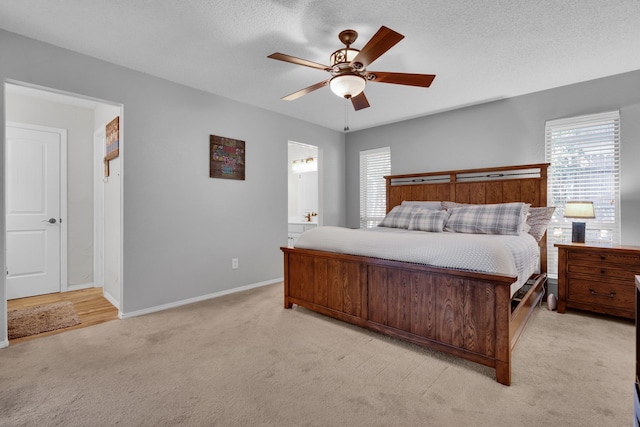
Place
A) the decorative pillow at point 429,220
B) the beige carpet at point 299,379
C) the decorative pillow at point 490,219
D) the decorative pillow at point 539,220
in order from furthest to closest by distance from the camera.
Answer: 1. the decorative pillow at point 429,220
2. the decorative pillow at point 539,220
3. the decorative pillow at point 490,219
4. the beige carpet at point 299,379

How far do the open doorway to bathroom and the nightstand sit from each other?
3762mm

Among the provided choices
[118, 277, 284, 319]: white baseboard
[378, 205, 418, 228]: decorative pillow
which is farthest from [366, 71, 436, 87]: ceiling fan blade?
[118, 277, 284, 319]: white baseboard

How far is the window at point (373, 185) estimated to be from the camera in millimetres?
5129

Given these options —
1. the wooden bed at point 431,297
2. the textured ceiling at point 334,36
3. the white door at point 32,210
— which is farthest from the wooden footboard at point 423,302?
the white door at point 32,210

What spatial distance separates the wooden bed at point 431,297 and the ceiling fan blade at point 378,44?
151 centimetres

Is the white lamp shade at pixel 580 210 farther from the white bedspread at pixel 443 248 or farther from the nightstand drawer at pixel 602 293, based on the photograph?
the nightstand drawer at pixel 602 293

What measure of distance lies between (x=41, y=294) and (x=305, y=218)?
13.2 ft

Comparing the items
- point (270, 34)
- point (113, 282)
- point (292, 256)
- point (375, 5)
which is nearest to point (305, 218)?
point (292, 256)

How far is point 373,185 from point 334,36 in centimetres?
315

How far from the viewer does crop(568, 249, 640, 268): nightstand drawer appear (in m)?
2.70

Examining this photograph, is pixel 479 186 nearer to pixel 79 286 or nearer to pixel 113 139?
pixel 113 139

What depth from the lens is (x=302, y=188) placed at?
6.14 meters

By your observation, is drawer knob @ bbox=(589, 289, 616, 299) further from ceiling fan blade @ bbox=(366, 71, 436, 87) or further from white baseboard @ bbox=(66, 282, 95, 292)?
white baseboard @ bbox=(66, 282, 95, 292)

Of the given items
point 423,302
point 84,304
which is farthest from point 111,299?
point 423,302
